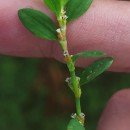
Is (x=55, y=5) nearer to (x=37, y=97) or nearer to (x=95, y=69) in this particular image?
(x=95, y=69)

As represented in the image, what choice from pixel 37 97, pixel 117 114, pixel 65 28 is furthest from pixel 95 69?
pixel 37 97

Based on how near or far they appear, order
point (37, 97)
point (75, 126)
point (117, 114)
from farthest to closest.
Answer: point (37, 97)
point (117, 114)
point (75, 126)

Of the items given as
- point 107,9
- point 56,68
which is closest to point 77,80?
point 107,9

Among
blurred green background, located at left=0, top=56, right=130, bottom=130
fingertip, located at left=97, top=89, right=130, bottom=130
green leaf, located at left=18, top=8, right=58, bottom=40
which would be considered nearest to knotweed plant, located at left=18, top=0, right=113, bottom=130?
green leaf, located at left=18, top=8, right=58, bottom=40

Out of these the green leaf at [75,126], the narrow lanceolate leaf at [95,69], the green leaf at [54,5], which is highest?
the green leaf at [54,5]

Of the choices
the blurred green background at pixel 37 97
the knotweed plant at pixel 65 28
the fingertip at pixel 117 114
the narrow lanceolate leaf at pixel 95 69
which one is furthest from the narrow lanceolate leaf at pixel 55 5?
the blurred green background at pixel 37 97

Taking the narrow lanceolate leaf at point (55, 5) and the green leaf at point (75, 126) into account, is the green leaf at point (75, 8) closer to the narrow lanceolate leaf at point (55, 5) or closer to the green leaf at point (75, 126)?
the narrow lanceolate leaf at point (55, 5)

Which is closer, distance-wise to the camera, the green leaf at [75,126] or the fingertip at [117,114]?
the green leaf at [75,126]
